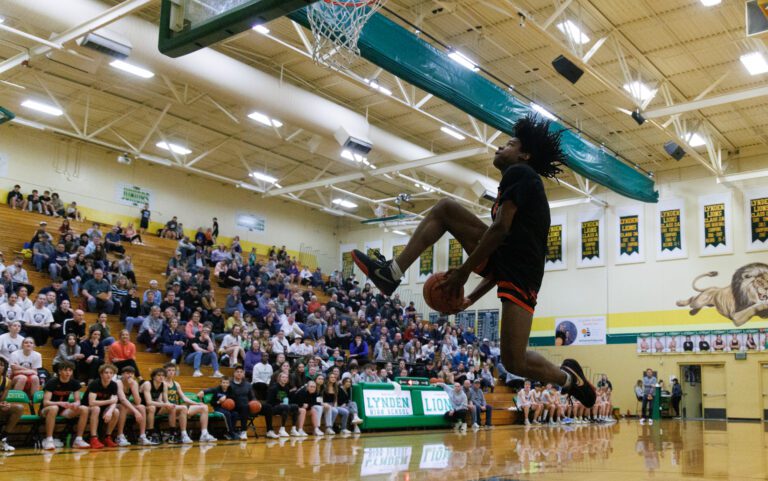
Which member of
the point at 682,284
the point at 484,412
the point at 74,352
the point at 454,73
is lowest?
the point at 484,412

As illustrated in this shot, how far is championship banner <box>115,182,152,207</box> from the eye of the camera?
2536 centimetres

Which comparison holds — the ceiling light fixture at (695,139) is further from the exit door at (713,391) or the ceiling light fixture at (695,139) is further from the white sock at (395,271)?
the white sock at (395,271)

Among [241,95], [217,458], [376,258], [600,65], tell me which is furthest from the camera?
[600,65]

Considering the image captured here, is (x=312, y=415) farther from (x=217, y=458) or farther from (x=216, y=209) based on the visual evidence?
(x=216, y=209)

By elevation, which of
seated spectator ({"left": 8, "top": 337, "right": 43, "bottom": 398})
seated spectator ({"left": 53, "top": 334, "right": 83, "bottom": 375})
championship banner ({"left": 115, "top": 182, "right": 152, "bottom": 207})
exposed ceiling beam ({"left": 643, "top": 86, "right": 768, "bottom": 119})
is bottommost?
seated spectator ({"left": 8, "top": 337, "right": 43, "bottom": 398})

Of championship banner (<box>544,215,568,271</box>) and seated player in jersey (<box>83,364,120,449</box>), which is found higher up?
championship banner (<box>544,215,568,271</box>)

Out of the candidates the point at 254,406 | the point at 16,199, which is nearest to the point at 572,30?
the point at 254,406

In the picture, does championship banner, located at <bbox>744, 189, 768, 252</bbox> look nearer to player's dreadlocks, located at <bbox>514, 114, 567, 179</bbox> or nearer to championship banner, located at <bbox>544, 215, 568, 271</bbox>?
championship banner, located at <bbox>544, 215, 568, 271</bbox>

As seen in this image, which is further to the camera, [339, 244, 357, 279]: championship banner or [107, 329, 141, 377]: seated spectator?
[339, 244, 357, 279]: championship banner

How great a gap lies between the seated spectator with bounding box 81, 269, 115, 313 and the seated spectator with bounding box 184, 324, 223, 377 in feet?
6.28

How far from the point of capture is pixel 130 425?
10562 millimetres

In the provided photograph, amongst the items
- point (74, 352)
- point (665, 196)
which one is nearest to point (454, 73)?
point (74, 352)

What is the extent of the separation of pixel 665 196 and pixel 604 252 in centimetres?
289

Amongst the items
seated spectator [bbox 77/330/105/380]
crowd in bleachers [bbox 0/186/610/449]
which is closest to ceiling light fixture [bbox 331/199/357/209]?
crowd in bleachers [bbox 0/186/610/449]
